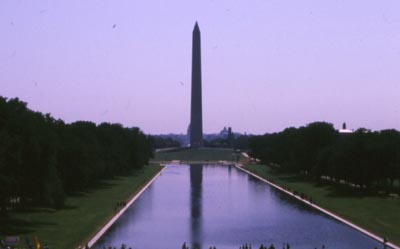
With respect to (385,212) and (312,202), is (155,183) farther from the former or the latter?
(385,212)

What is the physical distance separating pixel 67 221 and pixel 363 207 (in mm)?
22464

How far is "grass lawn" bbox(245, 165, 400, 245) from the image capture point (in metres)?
43.2

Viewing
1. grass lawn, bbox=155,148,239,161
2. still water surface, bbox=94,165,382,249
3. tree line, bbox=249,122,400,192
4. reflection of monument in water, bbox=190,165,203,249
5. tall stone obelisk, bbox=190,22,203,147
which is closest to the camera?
still water surface, bbox=94,165,382,249

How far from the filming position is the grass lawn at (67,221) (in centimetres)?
3697

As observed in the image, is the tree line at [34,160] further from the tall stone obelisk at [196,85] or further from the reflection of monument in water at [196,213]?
the tall stone obelisk at [196,85]

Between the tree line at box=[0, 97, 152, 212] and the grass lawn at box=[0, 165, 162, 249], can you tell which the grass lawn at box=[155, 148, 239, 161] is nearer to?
the tree line at box=[0, 97, 152, 212]

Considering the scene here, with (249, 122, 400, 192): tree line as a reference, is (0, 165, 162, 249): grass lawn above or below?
below

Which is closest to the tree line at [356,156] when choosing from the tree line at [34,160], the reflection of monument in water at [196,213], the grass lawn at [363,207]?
the grass lawn at [363,207]

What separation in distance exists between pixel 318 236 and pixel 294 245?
11.8 feet

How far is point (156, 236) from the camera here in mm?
39562

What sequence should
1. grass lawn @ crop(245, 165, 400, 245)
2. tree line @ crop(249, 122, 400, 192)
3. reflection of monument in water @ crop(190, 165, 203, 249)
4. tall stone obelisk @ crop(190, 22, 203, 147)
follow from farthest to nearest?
tall stone obelisk @ crop(190, 22, 203, 147)
tree line @ crop(249, 122, 400, 192)
grass lawn @ crop(245, 165, 400, 245)
reflection of monument in water @ crop(190, 165, 203, 249)

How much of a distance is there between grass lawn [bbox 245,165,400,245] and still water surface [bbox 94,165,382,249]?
56.9 inches

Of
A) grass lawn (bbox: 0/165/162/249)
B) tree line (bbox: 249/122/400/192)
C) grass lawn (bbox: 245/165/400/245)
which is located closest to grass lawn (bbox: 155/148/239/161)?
tree line (bbox: 249/122/400/192)

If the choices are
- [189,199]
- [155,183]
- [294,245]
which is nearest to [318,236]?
[294,245]
